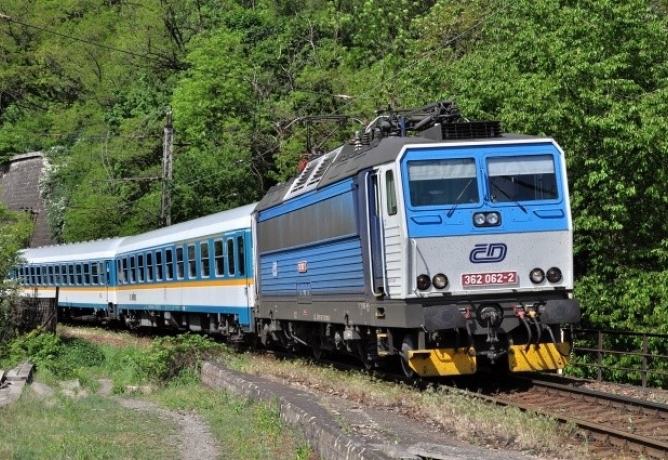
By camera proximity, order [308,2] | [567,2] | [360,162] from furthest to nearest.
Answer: [308,2]
[567,2]
[360,162]

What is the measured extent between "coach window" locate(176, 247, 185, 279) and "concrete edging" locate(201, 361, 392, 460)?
975 cm

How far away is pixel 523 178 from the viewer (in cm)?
1361

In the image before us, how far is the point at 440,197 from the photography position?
13.4m

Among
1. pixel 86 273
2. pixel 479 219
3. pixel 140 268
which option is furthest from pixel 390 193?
pixel 86 273

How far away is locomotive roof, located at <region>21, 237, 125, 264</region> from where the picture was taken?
3391cm

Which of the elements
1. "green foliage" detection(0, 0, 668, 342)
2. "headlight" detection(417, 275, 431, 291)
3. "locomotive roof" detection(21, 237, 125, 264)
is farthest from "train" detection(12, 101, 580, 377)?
"locomotive roof" detection(21, 237, 125, 264)

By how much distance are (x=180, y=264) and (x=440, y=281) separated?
1420cm

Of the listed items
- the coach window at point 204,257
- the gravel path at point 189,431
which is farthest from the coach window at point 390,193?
the coach window at point 204,257

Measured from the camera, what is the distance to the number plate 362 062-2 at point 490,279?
13.2m

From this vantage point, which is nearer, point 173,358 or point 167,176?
point 173,358

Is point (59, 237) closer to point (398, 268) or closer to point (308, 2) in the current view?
point (308, 2)

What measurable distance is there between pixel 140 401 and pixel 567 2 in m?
12.0

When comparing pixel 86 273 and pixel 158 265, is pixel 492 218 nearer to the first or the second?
pixel 158 265

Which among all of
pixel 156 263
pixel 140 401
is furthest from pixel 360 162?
pixel 156 263
